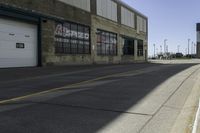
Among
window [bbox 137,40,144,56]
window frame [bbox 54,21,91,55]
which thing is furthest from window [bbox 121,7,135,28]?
window frame [bbox 54,21,91,55]

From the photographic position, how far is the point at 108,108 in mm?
8883

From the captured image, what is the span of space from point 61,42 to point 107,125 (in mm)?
29389

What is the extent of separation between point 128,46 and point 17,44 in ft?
115

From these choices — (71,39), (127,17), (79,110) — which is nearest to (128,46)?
(127,17)

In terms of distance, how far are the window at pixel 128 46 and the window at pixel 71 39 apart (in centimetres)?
1744

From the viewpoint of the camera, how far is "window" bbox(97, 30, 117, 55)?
47009 millimetres

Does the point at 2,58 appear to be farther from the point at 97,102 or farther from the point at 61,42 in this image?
the point at 97,102

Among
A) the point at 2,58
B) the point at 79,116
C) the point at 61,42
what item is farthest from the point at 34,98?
the point at 61,42

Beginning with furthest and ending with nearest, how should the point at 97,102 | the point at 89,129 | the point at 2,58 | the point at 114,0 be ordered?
the point at 114,0 → the point at 2,58 → the point at 97,102 → the point at 89,129

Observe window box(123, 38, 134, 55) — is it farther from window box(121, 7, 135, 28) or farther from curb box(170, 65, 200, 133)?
curb box(170, 65, 200, 133)

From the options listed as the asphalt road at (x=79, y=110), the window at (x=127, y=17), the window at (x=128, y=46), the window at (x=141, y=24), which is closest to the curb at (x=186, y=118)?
the asphalt road at (x=79, y=110)

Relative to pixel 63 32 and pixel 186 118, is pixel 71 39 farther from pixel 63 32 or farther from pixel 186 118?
pixel 186 118

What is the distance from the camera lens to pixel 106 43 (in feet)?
163

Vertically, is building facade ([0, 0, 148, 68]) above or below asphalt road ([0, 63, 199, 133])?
above
